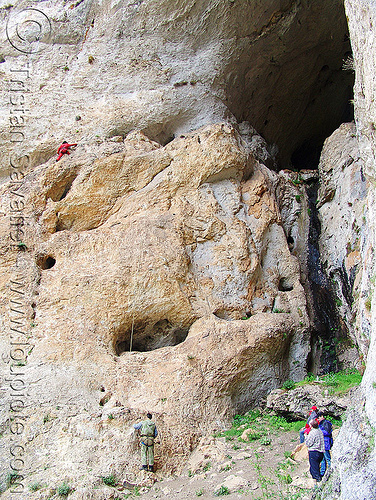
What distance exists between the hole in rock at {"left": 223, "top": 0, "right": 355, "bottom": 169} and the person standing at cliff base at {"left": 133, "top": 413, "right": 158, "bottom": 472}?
12.4m

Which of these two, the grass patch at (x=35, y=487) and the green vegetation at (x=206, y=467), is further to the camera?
the green vegetation at (x=206, y=467)

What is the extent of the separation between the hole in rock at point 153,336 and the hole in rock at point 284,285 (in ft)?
10.1

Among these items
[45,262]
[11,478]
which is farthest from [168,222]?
[11,478]

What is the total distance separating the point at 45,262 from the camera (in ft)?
44.9

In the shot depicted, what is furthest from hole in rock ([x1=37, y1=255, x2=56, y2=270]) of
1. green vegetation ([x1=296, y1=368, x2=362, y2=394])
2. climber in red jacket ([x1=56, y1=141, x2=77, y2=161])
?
green vegetation ([x1=296, y1=368, x2=362, y2=394])

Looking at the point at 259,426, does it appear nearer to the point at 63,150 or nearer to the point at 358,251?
the point at 358,251

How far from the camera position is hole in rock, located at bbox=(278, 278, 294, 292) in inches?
545

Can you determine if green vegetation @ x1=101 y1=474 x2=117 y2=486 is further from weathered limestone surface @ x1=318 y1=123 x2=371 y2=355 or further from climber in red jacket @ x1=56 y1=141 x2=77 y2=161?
climber in red jacket @ x1=56 y1=141 x2=77 y2=161

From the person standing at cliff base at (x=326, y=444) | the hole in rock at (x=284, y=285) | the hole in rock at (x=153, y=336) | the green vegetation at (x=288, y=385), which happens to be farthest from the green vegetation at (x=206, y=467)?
the hole in rock at (x=284, y=285)

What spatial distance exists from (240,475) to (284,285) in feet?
21.2

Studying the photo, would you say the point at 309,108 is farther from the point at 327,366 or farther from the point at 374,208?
the point at 374,208

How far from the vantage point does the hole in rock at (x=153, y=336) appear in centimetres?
1255

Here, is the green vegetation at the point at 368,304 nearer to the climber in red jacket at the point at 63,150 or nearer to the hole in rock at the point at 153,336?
the hole in rock at the point at 153,336

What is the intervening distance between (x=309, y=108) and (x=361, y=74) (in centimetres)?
1343
